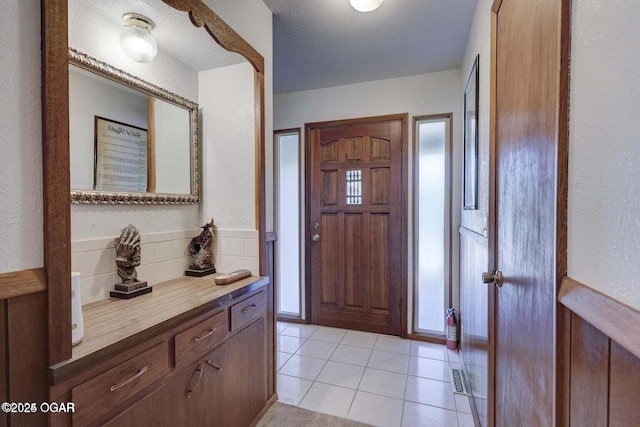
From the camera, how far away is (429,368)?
229 centimetres

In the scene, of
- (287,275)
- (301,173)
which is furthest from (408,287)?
(301,173)

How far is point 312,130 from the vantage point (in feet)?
10.1

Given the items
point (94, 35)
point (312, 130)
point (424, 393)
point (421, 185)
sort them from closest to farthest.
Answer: point (94, 35) → point (424, 393) → point (421, 185) → point (312, 130)

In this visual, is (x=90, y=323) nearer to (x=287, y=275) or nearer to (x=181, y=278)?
(x=181, y=278)

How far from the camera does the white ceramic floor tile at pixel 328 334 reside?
279 centimetres

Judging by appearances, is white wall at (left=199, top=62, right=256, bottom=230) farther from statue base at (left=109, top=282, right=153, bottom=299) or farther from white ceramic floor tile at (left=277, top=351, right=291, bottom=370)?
white ceramic floor tile at (left=277, top=351, right=291, bottom=370)

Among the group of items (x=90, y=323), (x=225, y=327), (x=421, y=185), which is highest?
(x=421, y=185)

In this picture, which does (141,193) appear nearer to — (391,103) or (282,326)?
(282,326)

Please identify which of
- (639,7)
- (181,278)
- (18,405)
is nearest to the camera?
(639,7)

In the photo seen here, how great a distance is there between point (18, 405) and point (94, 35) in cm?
131

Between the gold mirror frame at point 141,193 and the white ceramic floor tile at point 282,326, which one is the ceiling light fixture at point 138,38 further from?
the white ceramic floor tile at point 282,326

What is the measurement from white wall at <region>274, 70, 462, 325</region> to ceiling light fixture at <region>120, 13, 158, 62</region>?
1799 millimetres

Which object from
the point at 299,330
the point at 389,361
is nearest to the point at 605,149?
the point at 389,361

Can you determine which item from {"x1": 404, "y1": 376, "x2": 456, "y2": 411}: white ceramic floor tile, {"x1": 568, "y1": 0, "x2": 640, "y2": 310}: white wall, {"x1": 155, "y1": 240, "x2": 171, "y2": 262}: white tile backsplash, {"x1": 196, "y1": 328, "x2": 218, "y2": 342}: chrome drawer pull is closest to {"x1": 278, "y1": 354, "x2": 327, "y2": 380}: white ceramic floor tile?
{"x1": 404, "y1": 376, "x2": 456, "y2": 411}: white ceramic floor tile
